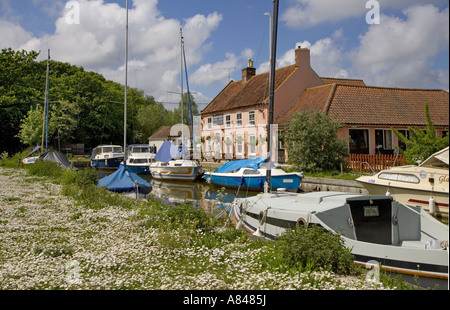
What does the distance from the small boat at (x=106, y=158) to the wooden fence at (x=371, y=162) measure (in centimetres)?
2750

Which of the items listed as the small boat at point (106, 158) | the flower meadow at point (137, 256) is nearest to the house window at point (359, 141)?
the flower meadow at point (137, 256)

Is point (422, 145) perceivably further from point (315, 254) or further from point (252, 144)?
point (252, 144)

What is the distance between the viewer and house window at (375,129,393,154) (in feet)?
95.3

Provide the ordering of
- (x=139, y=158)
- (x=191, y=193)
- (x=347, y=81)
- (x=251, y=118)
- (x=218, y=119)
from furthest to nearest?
(x=347, y=81), (x=218, y=119), (x=139, y=158), (x=251, y=118), (x=191, y=193)

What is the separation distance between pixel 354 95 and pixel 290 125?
354 inches

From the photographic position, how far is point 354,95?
3130cm

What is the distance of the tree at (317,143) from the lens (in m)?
24.1

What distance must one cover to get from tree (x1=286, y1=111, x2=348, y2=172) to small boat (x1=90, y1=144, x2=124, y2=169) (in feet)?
82.3

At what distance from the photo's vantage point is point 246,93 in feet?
137

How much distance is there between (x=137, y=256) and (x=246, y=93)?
35149 mm

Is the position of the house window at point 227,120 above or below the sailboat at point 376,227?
above

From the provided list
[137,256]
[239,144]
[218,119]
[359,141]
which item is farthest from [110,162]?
[137,256]

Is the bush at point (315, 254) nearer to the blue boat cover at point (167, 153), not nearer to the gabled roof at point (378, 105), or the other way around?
the gabled roof at point (378, 105)
